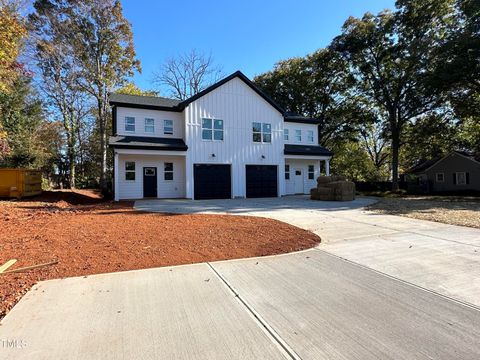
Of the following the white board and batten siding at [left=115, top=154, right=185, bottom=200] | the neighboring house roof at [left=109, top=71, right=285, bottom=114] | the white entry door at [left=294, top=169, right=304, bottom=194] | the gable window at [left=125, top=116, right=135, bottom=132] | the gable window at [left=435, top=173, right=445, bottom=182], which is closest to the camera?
the white board and batten siding at [left=115, top=154, right=185, bottom=200]

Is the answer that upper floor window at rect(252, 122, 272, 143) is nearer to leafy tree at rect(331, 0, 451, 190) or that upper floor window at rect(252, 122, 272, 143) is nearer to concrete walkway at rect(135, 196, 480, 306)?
concrete walkway at rect(135, 196, 480, 306)

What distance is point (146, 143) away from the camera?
18062 mm

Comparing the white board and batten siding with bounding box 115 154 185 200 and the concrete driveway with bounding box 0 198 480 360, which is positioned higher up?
the white board and batten siding with bounding box 115 154 185 200

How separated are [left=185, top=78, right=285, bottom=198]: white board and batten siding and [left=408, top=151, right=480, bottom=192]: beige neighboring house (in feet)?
74.7

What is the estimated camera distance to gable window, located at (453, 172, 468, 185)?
31.9 m

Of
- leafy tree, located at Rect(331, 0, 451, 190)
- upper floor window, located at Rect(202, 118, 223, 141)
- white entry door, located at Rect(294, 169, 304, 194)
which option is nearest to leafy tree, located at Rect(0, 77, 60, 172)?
upper floor window, located at Rect(202, 118, 223, 141)

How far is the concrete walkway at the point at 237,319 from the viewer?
275 centimetres

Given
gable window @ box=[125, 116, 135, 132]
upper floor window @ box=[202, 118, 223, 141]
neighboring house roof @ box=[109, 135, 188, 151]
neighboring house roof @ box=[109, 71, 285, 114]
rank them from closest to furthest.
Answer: neighboring house roof @ box=[109, 135, 188, 151] < neighboring house roof @ box=[109, 71, 285, 114] < gable window @ box=[125, 116, 135, 132] < upper floor window @ box=[202, 118, 223, 141]

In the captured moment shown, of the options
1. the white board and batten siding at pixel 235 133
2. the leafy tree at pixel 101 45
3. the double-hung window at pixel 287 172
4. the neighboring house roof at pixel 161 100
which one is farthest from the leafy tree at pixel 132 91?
the double-hung window at pixel 287 172

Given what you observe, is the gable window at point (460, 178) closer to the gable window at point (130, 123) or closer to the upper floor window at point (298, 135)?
the upper floor window at point (298, 135)

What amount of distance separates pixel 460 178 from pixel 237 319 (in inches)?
1478

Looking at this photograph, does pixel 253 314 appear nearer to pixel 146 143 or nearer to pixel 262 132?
pixel 146 143

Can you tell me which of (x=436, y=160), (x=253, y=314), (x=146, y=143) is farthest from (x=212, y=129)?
(x=436, y=160)

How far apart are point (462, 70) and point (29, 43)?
3199 centimetres
